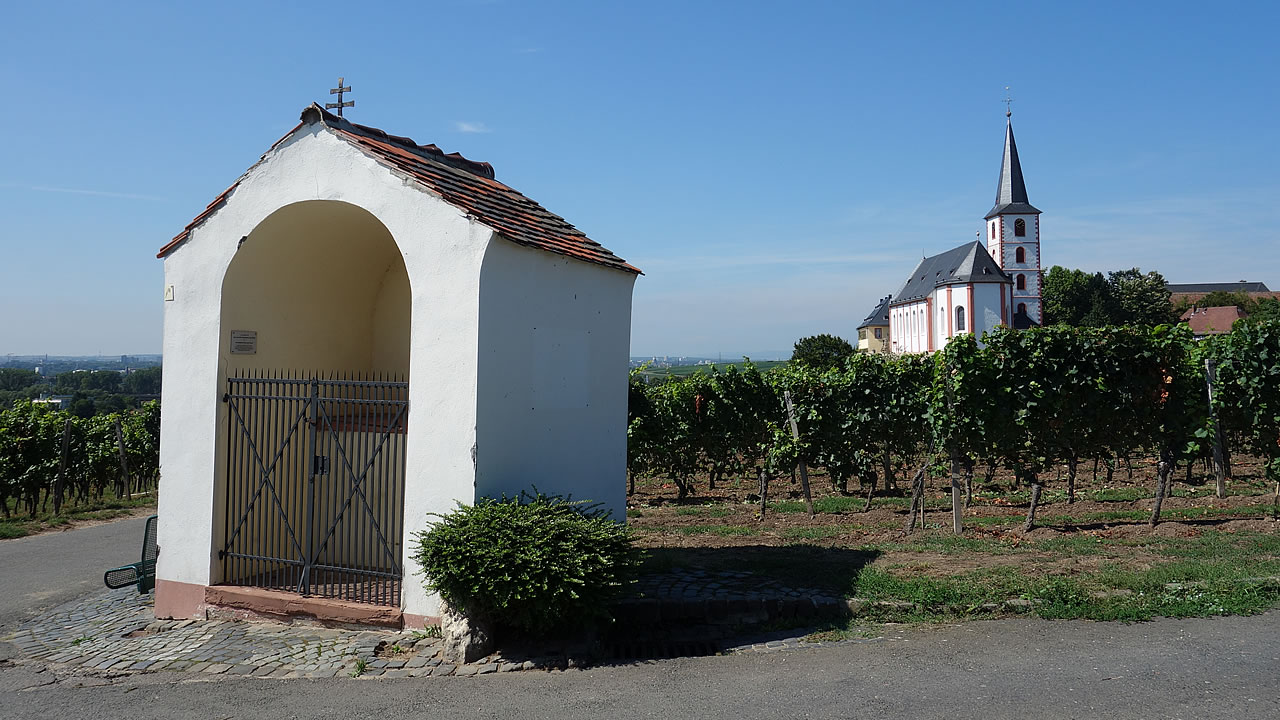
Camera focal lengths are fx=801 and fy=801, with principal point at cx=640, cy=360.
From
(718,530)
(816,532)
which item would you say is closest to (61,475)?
(718,530)

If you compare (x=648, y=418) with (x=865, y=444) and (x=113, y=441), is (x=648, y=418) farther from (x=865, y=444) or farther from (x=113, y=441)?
(x=113, y=441)

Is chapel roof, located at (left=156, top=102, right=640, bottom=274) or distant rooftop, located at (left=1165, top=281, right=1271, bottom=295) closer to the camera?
chapel roof, located at (left=156, top=102, right=640, bottom=274)

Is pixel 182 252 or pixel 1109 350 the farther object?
pixel 1109 350

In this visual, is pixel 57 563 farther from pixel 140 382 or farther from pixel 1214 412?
pixel 140 382

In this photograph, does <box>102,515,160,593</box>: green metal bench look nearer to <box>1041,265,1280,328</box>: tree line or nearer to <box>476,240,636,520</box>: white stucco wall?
<box>476,240,636,520</box>: white stucco wall

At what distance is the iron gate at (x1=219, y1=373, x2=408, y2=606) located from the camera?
7.48 meters

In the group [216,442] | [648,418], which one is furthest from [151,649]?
[648,418]

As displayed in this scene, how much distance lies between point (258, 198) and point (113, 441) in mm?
15827

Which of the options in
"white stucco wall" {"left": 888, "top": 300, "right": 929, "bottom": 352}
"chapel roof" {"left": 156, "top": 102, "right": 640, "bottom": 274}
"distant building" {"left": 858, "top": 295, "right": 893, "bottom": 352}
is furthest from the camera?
"distant building" {"left": 858, "top": 295, "right": 893, "bottom": 352}

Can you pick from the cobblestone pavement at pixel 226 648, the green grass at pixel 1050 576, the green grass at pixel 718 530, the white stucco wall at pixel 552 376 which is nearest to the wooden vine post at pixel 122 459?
the cobblestone pavement at pixel 226 648

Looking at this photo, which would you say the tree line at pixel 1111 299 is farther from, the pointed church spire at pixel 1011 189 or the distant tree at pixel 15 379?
the distant tree at pixel 15 379

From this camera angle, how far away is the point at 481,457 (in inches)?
256

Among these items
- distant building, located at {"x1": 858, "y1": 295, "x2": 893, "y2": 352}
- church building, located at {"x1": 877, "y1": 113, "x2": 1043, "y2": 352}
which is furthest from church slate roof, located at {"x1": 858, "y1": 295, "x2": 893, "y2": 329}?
church building, located at {"x1": 877, "y1": 113, "x2": 1043, "y2": 352}

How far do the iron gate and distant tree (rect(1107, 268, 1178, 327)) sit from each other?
78476mm
